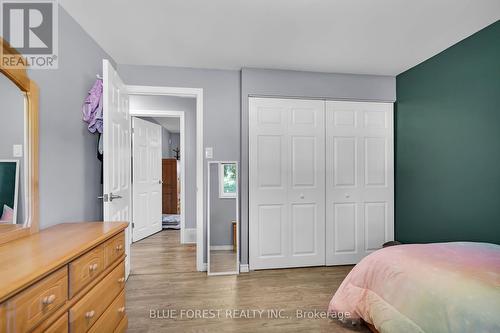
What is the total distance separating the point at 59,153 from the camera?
6.27 feet

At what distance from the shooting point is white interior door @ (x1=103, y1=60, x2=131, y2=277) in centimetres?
213

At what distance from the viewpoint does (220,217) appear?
330 centimetres

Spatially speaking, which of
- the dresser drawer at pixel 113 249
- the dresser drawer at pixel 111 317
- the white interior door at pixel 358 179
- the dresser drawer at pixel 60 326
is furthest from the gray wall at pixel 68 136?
the white interior door at pixel 358 179

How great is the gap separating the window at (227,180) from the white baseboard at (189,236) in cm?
129

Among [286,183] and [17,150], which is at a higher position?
[17,150]

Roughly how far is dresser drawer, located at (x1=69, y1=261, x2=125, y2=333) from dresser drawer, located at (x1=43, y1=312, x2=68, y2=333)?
3 centimetres

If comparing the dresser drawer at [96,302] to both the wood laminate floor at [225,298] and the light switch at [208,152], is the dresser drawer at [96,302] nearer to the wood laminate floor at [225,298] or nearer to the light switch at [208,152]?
the wood laminate floor at [225,298]

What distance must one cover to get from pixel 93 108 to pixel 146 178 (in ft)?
7.93

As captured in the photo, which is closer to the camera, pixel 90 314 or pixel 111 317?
pixel 90 314

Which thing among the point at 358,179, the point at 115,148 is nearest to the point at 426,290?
the point at 358,179

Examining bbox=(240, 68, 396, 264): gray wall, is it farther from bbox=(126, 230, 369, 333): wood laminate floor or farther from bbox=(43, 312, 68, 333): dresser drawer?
bbox=(43, 312, 68, 333): dresser drawer

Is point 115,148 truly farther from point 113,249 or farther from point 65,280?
point 65,280

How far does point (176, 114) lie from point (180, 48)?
173 centimetres
